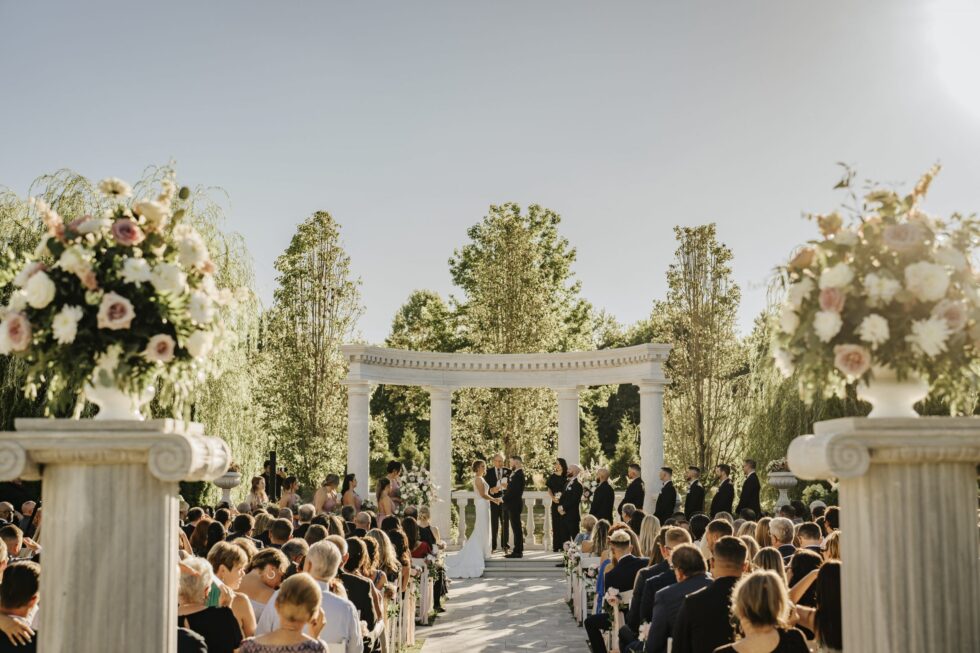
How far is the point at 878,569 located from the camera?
14.8 feet

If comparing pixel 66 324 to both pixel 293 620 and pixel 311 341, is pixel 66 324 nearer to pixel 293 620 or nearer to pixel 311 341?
pixel 293 620

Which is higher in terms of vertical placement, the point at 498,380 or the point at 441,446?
the point at 498,380

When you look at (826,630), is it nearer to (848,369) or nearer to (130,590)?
(848,369)

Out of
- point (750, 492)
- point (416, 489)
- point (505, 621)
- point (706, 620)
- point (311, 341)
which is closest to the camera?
point (706, 620)

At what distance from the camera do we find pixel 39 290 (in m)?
4.68

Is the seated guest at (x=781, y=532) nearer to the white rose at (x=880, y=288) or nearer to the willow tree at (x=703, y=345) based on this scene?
the white rose at (x=880, y=288)

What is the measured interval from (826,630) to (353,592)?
3906 mm

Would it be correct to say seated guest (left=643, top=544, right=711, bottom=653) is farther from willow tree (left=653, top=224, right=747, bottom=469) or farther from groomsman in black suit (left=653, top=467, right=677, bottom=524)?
willow tree (left=653, top=224, right=747, bottom=469)

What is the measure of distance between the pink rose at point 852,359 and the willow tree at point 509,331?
2874 centimetres

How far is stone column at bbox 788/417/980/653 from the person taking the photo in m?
4.47

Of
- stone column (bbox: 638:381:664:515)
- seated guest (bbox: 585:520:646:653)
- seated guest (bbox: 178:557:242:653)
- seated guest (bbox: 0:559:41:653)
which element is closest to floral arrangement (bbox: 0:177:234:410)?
seated guest (bbox: 0:559:41:653)

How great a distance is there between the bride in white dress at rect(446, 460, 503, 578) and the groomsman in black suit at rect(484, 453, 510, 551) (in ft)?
1.36

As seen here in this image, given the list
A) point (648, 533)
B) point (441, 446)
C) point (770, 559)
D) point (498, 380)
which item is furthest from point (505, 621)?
point (498, 380)

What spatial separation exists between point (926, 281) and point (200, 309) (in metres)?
3.38
